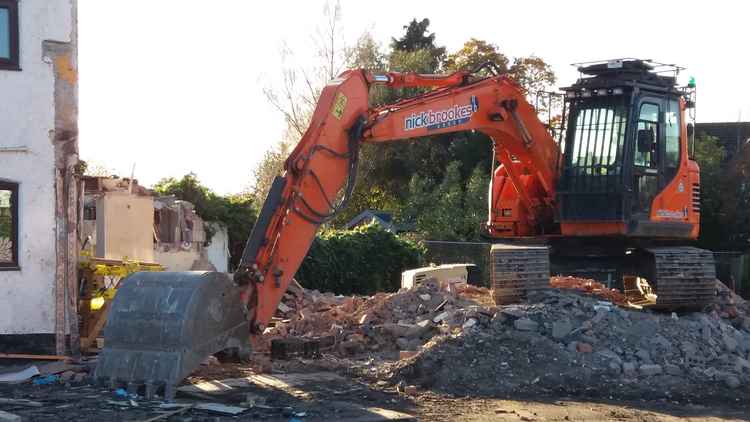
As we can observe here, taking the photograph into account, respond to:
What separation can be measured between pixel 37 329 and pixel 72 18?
4.15m

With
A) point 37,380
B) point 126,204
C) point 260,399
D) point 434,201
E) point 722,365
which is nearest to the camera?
point 260,399

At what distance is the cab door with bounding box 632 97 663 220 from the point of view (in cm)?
1459

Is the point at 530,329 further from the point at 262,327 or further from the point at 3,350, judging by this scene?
the point at 3,350

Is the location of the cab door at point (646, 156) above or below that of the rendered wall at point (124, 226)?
above

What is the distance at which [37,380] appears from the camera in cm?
1138

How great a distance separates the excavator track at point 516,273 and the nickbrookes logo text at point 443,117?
6.28 feet

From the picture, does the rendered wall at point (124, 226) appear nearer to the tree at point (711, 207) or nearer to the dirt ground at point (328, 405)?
the dirt ground at point (328, 405)

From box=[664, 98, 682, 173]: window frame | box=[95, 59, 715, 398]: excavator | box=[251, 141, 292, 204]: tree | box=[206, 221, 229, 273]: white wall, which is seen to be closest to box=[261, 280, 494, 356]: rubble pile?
box=[95, 59, 715, 398]: excavator

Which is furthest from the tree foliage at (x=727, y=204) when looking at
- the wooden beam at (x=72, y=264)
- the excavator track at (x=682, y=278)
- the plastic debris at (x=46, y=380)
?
the plastic debris at (x=46, y=380)

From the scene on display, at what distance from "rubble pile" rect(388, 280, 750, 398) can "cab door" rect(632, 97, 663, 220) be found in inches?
69.3

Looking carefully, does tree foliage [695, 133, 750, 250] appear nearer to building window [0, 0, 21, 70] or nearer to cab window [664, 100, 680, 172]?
cab window [664, 100, 680, 172]

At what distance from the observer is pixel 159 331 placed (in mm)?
10297

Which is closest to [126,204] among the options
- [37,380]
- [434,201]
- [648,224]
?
[37,380]

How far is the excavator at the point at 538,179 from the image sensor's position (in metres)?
12.3
